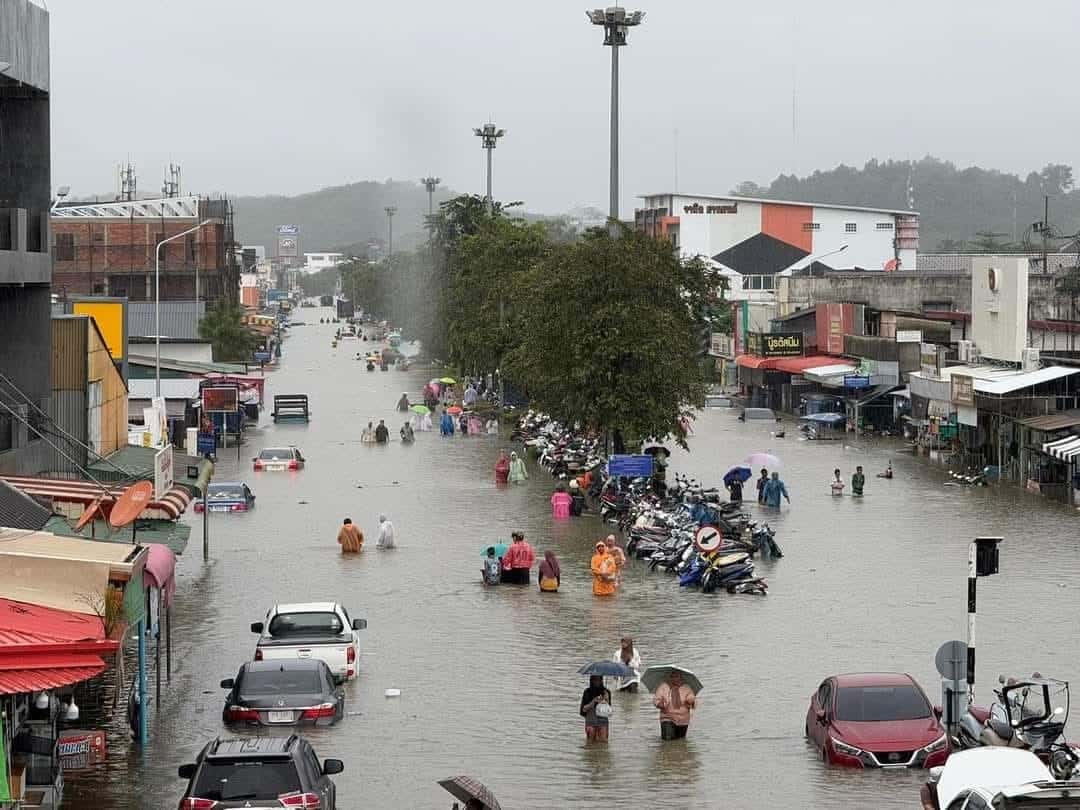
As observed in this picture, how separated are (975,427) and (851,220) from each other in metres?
93.1

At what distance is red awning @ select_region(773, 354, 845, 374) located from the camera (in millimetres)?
85688

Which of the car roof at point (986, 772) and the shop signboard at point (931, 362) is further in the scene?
the shop signboard at point (931, 362)

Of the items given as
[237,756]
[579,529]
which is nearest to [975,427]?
[579,529]

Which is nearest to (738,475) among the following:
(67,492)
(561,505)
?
(561,505)

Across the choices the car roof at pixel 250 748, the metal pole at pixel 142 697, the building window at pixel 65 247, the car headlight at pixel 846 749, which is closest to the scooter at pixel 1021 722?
the car headlight at pixel 846 749

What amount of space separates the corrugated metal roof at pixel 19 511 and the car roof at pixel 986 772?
430 inches

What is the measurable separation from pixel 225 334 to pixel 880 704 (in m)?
83.8

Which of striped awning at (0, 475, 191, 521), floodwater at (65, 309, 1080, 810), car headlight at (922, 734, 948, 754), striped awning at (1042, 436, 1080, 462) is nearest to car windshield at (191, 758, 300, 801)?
floodwater at (65, 309, 1080, 810)

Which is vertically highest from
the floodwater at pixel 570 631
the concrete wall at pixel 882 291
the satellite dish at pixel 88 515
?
the concrete wall at pixel 882 291

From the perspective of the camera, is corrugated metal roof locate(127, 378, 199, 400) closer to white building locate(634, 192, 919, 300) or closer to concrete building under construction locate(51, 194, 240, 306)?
concrete building under construction locate(51, 194, 240, 306)

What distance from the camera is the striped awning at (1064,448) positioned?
4869 cm

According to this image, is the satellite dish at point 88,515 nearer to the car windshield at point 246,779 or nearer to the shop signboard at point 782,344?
the car windshield at point 246,779

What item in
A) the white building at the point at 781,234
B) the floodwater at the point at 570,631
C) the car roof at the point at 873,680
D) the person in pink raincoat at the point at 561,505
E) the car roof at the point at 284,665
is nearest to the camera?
the floodwater at the point at 570,631

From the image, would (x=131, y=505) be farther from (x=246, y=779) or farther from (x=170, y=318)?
(x=170, y=318)
